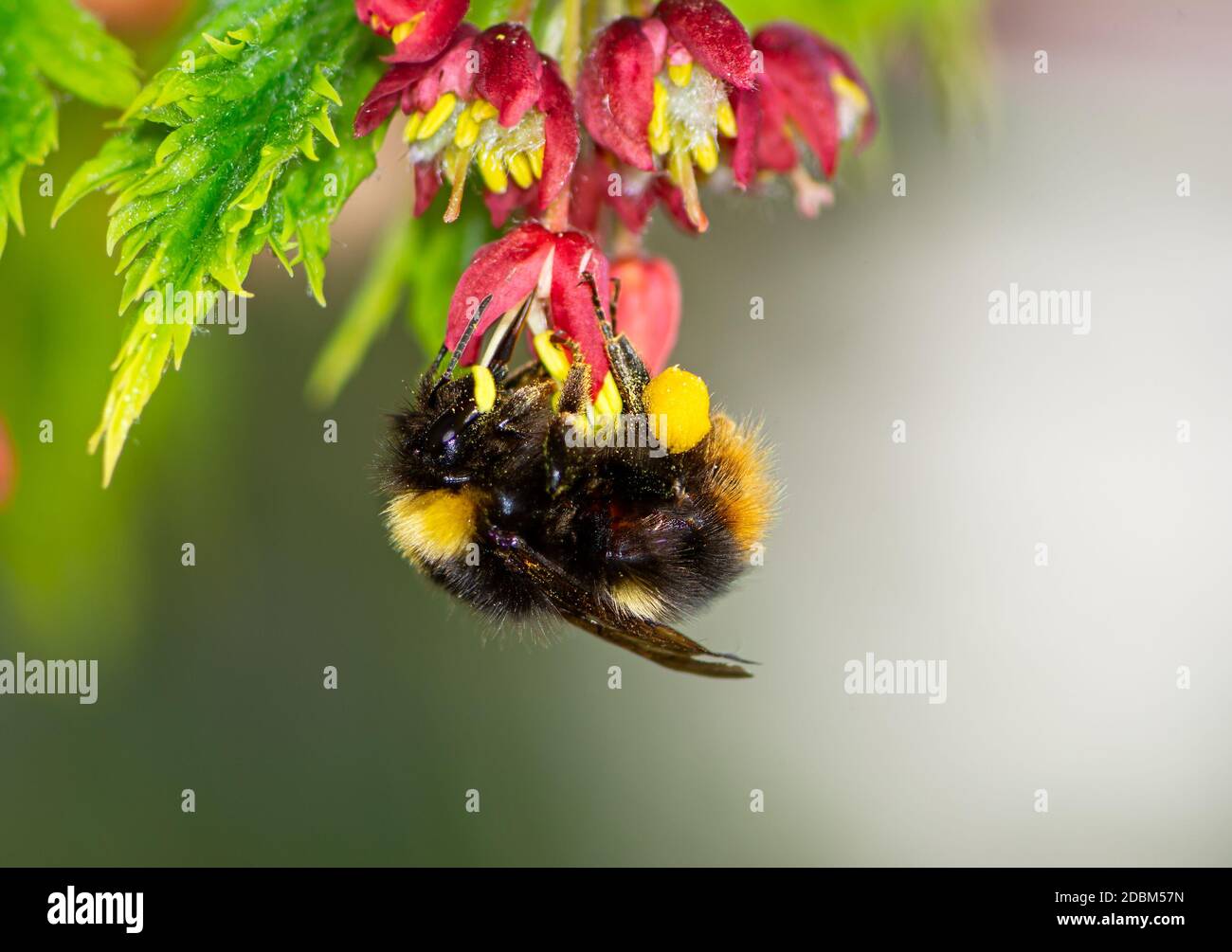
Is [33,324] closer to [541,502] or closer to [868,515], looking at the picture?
[541,502]

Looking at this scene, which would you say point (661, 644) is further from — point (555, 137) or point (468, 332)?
point (555, 137)

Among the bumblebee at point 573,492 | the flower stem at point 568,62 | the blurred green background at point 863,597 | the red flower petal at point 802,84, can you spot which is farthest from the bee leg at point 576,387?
Answer: the blurred green background at point 863,597

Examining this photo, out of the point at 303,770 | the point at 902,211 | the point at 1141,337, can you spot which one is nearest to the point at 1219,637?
the point at 1141,337

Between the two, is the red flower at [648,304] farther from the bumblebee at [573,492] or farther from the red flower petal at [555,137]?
the red flower petal at [555,137]

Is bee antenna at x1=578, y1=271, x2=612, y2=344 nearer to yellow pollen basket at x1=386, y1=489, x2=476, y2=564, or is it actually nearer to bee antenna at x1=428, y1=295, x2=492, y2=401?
bee antenna at x1=428, y1=295, x2=492, y2=401

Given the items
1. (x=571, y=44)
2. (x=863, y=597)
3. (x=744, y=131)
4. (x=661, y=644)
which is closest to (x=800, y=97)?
(x=744, y=131)
